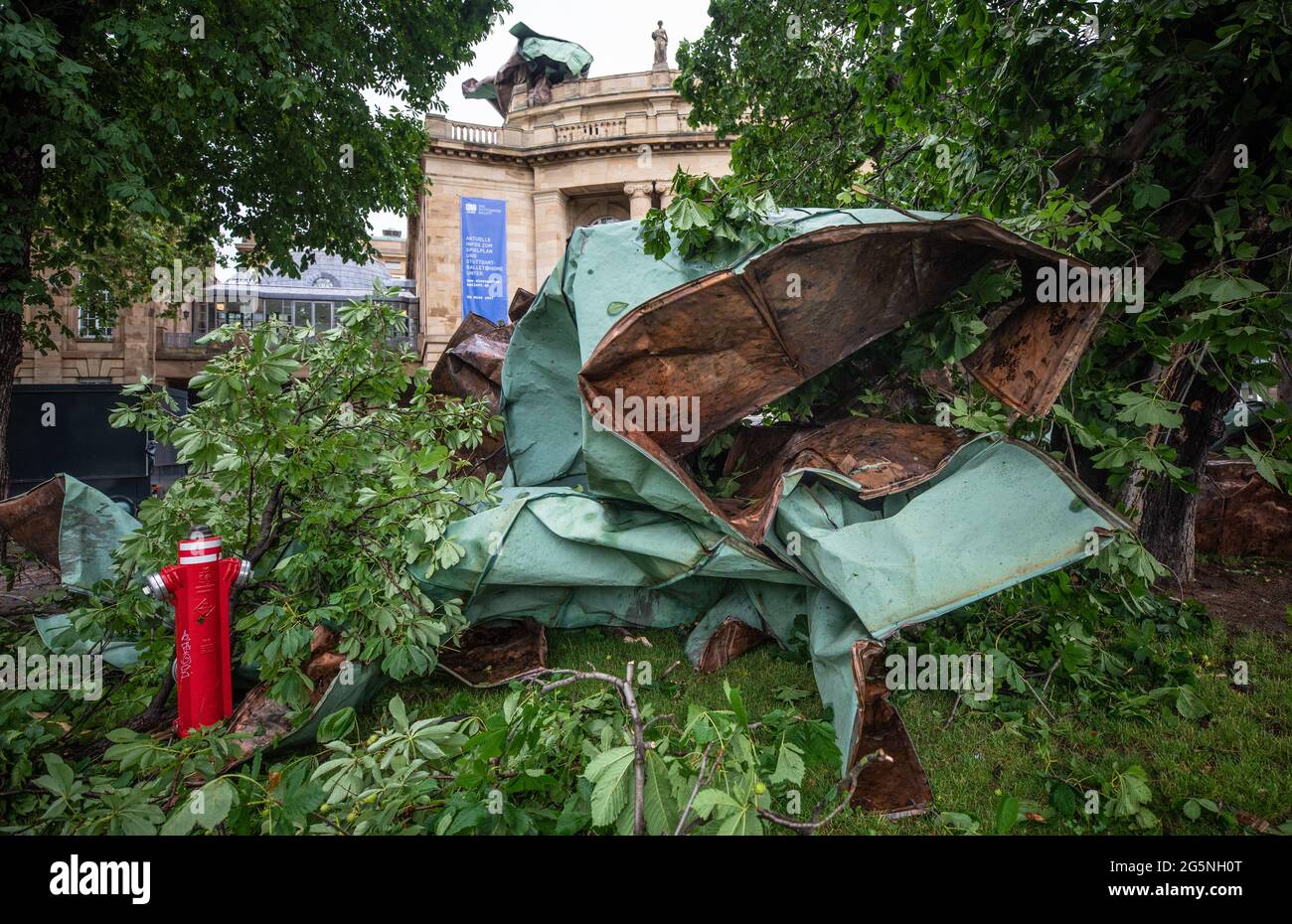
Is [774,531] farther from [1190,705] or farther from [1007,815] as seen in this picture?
[1190,705]

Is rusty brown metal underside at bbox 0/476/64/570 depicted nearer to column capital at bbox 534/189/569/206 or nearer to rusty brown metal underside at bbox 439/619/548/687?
rusty brown metal underside at bbox 439/619/548/687

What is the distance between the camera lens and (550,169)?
998 inches

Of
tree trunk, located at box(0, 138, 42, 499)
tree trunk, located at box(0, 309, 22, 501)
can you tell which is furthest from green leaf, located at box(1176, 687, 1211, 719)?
tree trunk, located at box(0, 309, 22, 501)

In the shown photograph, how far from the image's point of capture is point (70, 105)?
5.25 m

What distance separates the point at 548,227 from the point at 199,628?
24629mm

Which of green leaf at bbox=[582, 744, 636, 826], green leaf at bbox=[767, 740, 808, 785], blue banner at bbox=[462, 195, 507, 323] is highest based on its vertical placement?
blue banner at bbox=[462, 195, 507, 323]

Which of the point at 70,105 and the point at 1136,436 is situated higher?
the point at 70,105

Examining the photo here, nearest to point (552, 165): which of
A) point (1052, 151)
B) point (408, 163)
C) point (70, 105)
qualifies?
point (408, 163)

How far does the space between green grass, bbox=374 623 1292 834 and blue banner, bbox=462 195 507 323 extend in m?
22.3

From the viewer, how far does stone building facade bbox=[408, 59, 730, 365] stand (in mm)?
23906

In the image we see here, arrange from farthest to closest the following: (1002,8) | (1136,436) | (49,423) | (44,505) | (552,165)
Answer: (552,165)
(49,423)
(1002,8)
(44,505)
(1136,436)

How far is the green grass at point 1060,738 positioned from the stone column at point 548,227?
23494 millimetres
